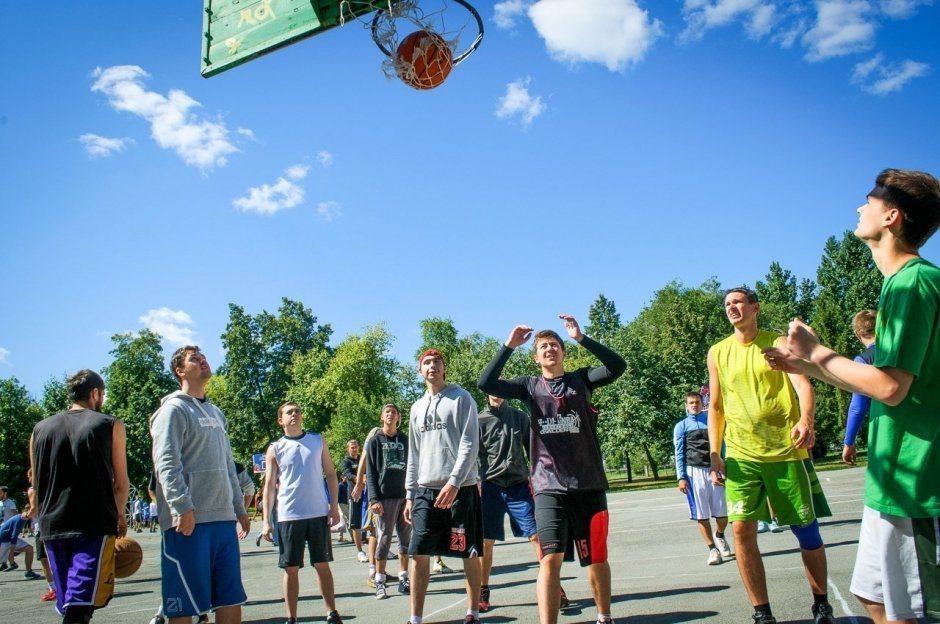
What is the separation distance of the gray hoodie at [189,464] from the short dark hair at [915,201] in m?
4.33

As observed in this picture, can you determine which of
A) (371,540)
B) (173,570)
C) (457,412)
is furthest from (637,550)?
(173,570)

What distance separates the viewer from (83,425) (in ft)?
17.3

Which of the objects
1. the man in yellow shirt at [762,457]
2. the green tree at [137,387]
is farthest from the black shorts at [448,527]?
the green tree at [137,387]

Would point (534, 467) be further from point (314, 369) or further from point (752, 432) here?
point (314, 369)

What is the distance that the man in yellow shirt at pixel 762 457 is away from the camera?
511 cm

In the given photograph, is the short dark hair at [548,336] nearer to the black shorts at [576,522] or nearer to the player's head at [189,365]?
the black shorts at [576,522]

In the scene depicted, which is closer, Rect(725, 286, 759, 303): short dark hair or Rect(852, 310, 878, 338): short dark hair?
Rect(725, 286, 759, 303): short dark hair

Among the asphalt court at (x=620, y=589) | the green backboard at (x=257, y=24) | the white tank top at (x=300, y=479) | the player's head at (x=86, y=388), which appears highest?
the green backboard at (x=257, y=24)

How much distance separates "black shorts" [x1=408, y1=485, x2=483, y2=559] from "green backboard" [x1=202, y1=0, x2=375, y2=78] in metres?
4.54

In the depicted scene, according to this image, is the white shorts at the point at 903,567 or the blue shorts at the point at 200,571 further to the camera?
the blue shorts at the point at 200,571

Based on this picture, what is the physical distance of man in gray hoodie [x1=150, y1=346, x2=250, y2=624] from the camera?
4.68m

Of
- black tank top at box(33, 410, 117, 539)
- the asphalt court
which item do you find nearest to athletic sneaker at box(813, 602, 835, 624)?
the asphalt court

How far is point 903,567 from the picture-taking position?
275 cm

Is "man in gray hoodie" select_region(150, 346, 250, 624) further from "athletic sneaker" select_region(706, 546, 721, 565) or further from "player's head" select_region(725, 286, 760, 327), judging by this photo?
"athletic sneaker" select_region(706, 546, 721, 565)
